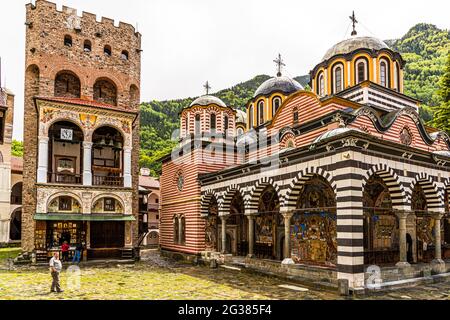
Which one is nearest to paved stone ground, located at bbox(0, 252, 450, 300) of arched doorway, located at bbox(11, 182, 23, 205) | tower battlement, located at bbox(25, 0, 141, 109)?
tower battlement, located at bbox(25, 0, 141, 109)

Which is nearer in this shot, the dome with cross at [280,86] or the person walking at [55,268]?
the person walking at [55,268]

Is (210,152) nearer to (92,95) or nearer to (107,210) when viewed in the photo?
(107,210)

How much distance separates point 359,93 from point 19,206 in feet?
103

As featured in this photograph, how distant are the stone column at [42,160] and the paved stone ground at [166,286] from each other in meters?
4.71

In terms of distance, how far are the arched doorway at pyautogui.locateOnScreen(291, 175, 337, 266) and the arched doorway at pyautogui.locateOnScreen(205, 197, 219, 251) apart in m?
6.06

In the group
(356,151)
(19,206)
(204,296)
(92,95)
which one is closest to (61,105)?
(92,95)

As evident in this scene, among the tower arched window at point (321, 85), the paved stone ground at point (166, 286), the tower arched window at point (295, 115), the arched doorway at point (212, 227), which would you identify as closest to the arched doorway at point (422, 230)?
the paved stone ground at point (166, 286)

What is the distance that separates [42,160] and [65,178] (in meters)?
2.40

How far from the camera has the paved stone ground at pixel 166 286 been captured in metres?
11.8

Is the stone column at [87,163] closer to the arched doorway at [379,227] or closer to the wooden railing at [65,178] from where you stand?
the wooden railing at [65,178]

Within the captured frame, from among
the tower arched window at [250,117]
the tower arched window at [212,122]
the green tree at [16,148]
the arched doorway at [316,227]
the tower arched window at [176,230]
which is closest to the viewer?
the arched doorway at [316,227]

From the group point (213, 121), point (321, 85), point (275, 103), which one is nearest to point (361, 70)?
point (321, 85)

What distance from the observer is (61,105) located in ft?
68.9

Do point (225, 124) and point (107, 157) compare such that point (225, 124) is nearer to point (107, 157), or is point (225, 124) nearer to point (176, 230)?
point (176, 230)
